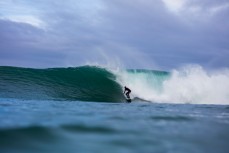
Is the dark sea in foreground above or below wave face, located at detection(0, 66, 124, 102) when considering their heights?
below

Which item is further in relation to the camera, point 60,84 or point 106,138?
point 60,84

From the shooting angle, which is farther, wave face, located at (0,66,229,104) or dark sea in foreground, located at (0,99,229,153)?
wave face, located at (0,66,229,104)

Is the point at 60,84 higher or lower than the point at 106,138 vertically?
higher

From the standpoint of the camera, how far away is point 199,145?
183 inches

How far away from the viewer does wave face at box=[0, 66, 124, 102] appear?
18.5 meters

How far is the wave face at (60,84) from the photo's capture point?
18.5 m

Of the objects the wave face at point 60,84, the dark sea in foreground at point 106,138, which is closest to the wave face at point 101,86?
the wave face at point 60,84

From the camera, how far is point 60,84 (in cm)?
2188

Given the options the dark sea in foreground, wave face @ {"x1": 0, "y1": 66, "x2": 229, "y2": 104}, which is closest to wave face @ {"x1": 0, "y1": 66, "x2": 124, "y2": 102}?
wave face @ {"x1": 0, "y1": 66, "x2": 229, "y2": 104}

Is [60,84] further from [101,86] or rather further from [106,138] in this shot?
[106,138]

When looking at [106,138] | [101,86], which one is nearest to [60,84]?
[101,86]

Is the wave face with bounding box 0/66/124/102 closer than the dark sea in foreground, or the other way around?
the dark sea in foreground

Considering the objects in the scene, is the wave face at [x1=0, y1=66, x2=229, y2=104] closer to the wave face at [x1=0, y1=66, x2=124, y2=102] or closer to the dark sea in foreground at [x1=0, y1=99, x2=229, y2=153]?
the wave face at [x1=0, y1=66, x2=124, y2=102]

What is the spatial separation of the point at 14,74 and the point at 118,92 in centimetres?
770
